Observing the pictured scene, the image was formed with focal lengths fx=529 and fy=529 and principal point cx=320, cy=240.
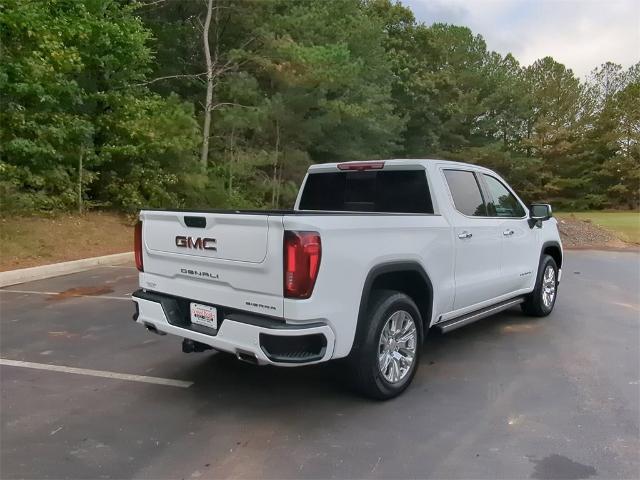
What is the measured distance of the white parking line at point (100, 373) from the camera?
4.39 meters

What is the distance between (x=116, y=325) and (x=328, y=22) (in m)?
20.2

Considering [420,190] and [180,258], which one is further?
[420,190]

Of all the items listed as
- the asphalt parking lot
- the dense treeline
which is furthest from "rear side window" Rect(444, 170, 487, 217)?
the dense treeline

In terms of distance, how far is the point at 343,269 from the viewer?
3512 millimetres

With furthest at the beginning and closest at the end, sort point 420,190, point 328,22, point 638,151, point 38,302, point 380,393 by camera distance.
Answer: point 638,151, point 328,22, point 38,302, point 420,190, point 380,393

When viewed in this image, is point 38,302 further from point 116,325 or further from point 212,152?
point 212,152

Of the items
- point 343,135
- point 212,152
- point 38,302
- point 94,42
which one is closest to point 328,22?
point 343,135

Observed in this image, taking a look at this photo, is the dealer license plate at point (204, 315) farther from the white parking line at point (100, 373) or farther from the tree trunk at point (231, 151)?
the tree trunk at point (231, 151)

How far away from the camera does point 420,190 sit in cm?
484

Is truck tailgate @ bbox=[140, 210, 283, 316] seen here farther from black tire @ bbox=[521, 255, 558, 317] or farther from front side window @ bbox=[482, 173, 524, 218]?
black tire @ bbox=[521, 255, 558, 317]

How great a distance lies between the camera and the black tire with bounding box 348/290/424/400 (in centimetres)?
378

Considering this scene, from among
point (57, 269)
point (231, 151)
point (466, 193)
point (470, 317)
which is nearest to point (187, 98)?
point (231, 151)

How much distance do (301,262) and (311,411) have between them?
4.07 ft

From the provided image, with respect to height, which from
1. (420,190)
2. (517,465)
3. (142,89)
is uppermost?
(142,89)
